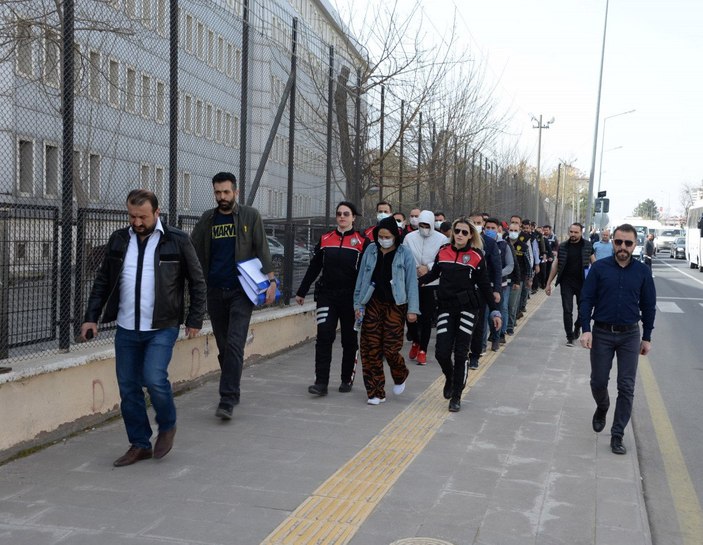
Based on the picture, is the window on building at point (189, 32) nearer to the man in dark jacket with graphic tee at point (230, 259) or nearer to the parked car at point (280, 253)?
the man in dark jacket with graphic tee at point (230, 259)

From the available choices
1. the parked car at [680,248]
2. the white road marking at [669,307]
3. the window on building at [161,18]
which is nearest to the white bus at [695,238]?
the parked car at [680,248]

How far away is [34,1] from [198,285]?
4921 mm

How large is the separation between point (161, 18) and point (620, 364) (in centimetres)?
500

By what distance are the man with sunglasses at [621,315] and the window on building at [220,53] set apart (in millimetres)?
4547

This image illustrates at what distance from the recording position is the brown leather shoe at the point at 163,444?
570 centimetres

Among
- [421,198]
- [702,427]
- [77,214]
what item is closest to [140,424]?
[77,214]

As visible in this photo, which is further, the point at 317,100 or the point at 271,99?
the point at 317,100

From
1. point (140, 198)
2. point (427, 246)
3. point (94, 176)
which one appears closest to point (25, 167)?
point (94, 176)

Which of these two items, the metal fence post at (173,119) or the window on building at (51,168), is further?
the metal fence post at (173,119)

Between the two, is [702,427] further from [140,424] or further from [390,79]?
[390,79]

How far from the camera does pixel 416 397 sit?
8.32 metres

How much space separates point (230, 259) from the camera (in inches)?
273

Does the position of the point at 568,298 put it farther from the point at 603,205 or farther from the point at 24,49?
the point at 603,205

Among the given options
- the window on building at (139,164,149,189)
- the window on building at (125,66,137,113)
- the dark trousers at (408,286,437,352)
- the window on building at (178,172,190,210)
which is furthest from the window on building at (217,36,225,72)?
the dark trousers at (408,286,437,352)
